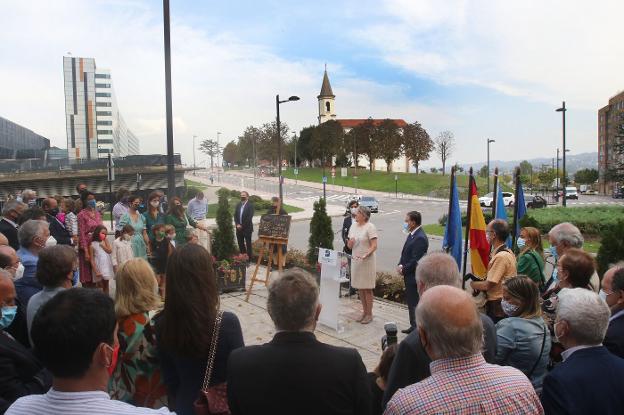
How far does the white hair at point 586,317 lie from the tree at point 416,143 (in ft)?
274

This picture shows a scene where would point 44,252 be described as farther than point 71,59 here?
No

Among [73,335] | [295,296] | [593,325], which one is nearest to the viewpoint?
[73,335]

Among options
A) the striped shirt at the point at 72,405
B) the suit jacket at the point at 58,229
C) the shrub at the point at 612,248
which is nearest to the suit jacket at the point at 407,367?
the striped shirt at the point at 72,405

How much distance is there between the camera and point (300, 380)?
227cm

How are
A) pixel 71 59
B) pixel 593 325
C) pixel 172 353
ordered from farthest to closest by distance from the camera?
pixel 71 59
pixel 172 353
pixel 593 325

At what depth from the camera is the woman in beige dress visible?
807 centimetres

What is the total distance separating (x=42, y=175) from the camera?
35.8m

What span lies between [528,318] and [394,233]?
2346 cm

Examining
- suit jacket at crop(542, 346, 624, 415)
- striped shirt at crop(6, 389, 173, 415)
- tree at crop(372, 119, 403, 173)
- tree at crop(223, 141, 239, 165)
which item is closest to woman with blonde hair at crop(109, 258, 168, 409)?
striped shirt at crop(6, 389, 173, 415)

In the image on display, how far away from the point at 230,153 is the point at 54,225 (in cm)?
13346

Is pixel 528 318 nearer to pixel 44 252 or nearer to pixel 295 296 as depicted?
pixel 295 296

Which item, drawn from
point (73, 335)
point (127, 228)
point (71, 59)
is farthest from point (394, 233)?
point (71, 59)

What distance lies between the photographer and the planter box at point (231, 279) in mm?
10688

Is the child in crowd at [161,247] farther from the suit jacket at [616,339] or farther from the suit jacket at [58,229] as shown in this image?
the suit jacket at [616,339]
